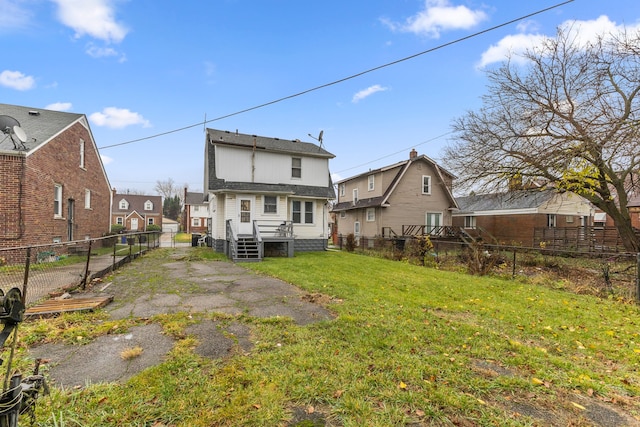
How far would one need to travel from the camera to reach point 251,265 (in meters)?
11.4

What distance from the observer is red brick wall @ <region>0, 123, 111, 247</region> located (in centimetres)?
1111

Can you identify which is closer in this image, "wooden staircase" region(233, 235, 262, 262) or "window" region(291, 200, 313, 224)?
"wooden staircase" region(233, 235, 262, 262)

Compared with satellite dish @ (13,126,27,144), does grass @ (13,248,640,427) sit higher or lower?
lower

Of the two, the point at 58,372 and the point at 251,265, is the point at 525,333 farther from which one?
→ the point at 251,265

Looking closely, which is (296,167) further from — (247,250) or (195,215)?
(195,215)

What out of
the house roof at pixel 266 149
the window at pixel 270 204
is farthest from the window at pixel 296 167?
the window at pixel 270 204

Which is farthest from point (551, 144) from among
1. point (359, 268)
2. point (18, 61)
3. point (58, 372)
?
point (18, 61)

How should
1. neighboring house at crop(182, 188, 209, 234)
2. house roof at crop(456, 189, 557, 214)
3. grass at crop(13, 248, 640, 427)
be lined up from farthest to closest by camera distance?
neighboring house at crop(182, 188, 209, 234) → house roof at crop(456, 189, 557, 214) → grass at crop(13, 248, 640, 427)

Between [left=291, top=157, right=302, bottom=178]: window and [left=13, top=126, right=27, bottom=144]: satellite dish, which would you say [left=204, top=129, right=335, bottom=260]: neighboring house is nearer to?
[left=291, top=157, right=302, bottom=178]: window

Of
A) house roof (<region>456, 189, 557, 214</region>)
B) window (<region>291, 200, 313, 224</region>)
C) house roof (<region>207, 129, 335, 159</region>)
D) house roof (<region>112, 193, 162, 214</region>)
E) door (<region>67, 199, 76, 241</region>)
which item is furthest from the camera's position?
house roof (<region>112, 193, 162, 214</region>)

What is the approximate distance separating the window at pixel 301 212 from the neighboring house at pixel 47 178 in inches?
425

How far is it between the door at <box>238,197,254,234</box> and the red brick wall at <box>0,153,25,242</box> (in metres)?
8.09

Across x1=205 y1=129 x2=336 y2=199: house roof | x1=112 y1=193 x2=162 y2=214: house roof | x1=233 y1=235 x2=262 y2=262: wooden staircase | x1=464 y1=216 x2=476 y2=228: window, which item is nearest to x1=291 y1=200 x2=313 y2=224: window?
x1=205 y1=129 x2=336 y2=199: house roof

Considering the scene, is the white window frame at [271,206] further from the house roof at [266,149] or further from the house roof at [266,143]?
the house roof at [266,143]
